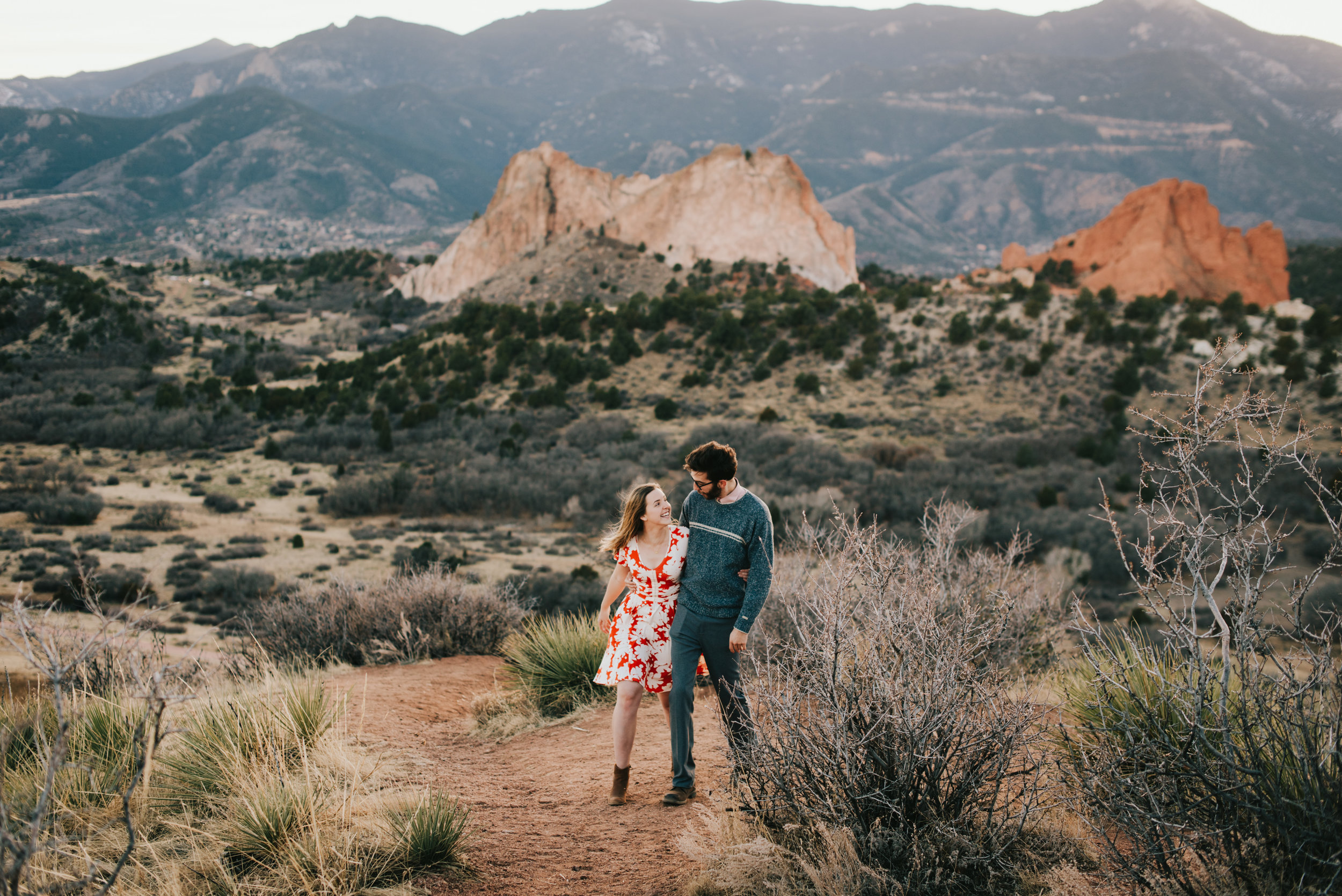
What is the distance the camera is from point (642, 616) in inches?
151

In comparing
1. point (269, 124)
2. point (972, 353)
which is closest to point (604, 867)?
point (972, 353)

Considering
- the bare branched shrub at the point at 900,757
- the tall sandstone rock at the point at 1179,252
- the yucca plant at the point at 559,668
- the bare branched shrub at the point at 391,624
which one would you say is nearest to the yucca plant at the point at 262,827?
the bare branched shrub at the point at 900,757

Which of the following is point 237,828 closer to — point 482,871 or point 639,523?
point 482,871

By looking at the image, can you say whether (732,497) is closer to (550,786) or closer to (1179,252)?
(550,786)

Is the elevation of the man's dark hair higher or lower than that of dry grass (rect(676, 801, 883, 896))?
higher

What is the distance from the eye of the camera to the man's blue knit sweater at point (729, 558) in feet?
11.8

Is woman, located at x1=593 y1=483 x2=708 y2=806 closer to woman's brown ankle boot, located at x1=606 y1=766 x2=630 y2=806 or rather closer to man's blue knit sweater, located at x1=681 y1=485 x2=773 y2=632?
woman's brown ankle boot, located at x1=606 y1=766 x2=630 y2=806

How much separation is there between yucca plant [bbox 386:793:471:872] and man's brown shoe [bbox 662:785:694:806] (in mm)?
1037

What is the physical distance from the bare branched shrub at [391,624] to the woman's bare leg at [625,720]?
435cm

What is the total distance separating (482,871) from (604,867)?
545 mm

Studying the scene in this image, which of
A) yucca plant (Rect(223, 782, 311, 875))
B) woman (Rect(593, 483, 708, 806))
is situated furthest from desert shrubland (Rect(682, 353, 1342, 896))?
yucca plant (Rect(223, 782, 311, 875))

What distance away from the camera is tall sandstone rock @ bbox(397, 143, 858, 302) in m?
47.3

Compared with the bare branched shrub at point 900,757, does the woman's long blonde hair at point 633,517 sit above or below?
above

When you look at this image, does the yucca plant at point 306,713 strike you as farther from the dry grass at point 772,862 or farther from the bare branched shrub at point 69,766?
the dry grass at point 772,862
